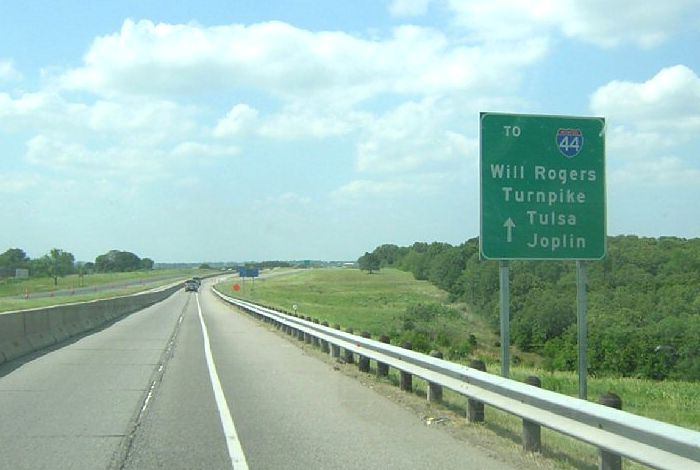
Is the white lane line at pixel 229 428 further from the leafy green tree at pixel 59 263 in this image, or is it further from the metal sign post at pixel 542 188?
the leafy green tree at pixel 59 263

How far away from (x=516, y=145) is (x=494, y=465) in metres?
5.49

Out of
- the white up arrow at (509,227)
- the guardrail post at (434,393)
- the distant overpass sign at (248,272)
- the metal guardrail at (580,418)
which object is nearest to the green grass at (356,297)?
the distant overpass sign at (248,272)

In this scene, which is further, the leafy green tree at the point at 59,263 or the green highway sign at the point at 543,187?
the leafy green tree at the point at 59,263

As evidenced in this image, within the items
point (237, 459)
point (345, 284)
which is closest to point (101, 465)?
point (237, 459)

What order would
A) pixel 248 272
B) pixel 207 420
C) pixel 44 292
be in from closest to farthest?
pixel 207 420, pixel 248 272, pixel 44 292

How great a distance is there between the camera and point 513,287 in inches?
2381

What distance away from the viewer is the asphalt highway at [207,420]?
337 inches

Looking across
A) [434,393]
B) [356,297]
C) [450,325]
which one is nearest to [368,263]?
[356,297]

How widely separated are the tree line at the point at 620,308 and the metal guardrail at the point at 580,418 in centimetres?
2563

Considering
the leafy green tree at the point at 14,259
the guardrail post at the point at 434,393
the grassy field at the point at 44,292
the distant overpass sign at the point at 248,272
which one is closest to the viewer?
the guardrail post at the point at 434,393

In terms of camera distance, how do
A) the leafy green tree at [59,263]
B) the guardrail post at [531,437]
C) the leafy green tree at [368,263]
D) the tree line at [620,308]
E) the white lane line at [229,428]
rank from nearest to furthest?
the white lane line at [229,428] < the guardrail post at [531,437] < the tree line at [620,308] < the leafy green tree at [59,263] < the leafy green tree at [368,263]

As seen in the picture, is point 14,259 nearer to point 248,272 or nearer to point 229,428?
point 248,272

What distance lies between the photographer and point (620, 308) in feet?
165

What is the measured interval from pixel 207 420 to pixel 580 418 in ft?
18.0
